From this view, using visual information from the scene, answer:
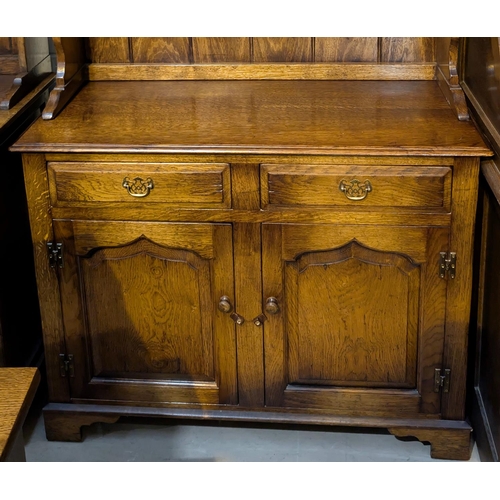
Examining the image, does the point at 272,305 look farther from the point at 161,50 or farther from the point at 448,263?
the point at 161,50

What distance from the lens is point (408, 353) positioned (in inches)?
93.6

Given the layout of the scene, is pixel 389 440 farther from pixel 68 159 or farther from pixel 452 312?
pixel 68 159

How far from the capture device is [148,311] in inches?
95.0

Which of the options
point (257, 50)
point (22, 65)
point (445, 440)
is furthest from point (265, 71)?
point (445, 440)

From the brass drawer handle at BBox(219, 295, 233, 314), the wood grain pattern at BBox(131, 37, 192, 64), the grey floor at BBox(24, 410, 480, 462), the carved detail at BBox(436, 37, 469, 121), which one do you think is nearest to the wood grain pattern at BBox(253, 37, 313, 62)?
the wood grain pattern at BBox(131, 37, 192, 64)

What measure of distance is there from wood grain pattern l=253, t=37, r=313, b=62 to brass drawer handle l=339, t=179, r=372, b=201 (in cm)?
65

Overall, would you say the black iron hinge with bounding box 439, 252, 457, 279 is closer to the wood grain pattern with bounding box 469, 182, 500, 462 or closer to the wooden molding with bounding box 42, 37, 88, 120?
the wood grain pattern with bounding box 469, 182, 500, 462

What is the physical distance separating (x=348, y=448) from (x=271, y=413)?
26 cm

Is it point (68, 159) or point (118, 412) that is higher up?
point (68, 159)

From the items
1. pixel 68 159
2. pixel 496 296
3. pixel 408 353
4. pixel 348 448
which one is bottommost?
pixel 348 448

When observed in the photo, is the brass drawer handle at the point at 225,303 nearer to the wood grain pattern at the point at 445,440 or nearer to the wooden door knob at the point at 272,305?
the wooden door knob at the point at 272,305

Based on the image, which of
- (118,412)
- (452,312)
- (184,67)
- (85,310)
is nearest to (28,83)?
(184,67)

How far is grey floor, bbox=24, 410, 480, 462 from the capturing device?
251 cm

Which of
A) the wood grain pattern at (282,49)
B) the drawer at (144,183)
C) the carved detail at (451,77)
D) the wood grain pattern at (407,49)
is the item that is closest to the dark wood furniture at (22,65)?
the drawer at (144,183)
